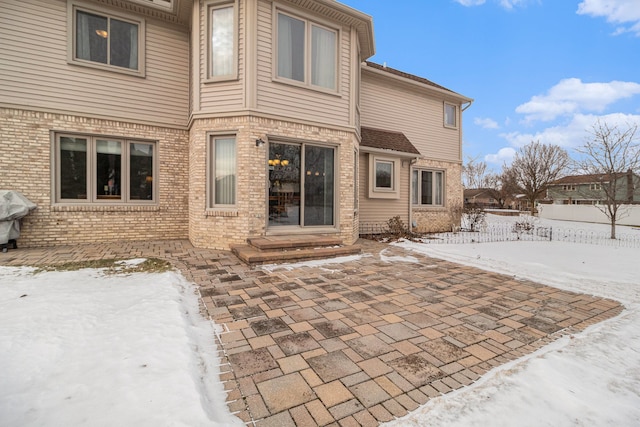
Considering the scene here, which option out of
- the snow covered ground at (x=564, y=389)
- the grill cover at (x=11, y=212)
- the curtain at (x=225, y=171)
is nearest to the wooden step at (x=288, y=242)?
the curtain at (x=225, y=171)

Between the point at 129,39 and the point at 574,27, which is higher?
the point at 574,27

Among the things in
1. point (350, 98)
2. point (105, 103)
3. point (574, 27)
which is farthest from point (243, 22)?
point (574, 27)

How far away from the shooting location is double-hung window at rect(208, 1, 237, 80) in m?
6.87

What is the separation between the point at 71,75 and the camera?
714 cm

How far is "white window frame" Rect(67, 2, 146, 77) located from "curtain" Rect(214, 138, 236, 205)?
9.97 ft

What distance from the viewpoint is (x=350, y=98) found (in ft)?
26.4

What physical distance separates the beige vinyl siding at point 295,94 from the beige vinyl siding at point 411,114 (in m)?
3.11

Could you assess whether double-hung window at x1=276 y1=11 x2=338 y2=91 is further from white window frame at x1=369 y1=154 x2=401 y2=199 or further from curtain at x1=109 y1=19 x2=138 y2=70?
curtain at x1=109 y1=19 x2=138 y2=70

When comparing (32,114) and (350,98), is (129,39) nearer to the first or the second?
(32,114)

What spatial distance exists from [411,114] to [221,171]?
8.18 metres

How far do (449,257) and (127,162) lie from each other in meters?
8.15

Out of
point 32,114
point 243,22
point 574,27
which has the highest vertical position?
point 574,27

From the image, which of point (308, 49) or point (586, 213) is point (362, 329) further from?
point (586, 213)

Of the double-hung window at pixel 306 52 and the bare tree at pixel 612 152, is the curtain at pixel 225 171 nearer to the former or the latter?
the double-hung window at pixel 306 52
